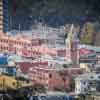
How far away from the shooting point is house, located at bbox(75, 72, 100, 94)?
5.93m

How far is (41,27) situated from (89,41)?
21.2 inches

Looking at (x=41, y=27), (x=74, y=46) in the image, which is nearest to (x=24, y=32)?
(x=41, y=27)

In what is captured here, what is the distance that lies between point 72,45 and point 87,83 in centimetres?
44

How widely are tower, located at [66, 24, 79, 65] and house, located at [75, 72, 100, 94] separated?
0.59ft

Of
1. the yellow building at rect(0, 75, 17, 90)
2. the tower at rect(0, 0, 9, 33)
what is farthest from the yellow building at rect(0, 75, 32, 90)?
the tower at rect(0, 0, 9, 33)

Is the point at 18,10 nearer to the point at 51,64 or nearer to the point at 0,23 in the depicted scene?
the point at 0,23

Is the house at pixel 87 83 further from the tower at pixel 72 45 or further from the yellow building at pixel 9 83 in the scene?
Result: the yellow building at pixel 9 83

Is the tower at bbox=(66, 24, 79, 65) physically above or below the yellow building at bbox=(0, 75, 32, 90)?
above

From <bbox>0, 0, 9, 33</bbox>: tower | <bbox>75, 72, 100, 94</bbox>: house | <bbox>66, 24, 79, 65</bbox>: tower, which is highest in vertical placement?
<bbox>0, 0, 9, 33</bbox>: tower

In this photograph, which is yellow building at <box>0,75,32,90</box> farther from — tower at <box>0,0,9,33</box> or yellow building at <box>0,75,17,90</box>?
tower at <box>0,0,9,33</box>

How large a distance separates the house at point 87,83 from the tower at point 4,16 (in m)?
0.94

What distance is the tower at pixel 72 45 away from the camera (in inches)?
234

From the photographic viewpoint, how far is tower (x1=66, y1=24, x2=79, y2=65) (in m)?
5.95

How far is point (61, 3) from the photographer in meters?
5.95
